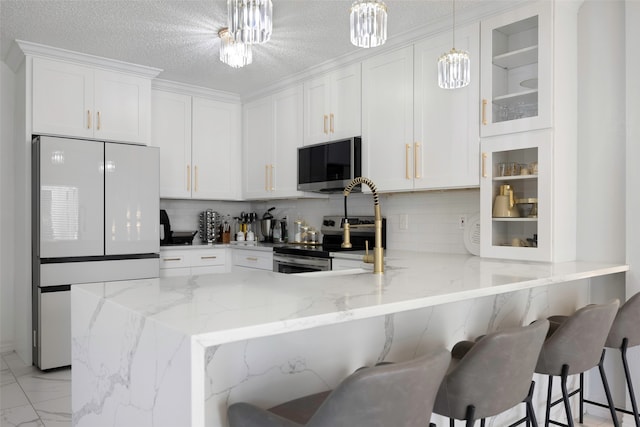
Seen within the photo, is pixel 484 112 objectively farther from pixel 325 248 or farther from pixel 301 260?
pixel 301 260

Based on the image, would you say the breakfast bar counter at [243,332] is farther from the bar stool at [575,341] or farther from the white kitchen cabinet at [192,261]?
the white kitchen cabinet at [192,261]

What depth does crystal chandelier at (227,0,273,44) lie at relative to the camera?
1839 millimetres

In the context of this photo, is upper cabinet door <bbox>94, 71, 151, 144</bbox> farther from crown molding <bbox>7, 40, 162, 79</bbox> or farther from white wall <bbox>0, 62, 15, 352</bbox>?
white wall <bbox>0, 62, 15, 352</bbox>

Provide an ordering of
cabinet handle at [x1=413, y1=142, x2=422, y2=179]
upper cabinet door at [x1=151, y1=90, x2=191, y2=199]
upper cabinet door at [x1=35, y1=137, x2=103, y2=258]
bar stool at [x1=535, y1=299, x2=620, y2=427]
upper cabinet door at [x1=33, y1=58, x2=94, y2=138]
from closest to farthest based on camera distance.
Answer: bar stool at [x1=535, y1=299, x2=620, y2=427], cabinet handle at [x1=413, y1=142, x2=422, y2=179], upper cabinet door at [x1=35, y1=137, x2=103, y2=258], upper cabinet door at [x1=33, y1=58, x2=94, y2=138], upper cabinet door at [x1=151, y1=90, x2=191, y2=199]

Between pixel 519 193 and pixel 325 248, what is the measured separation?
1.69 m

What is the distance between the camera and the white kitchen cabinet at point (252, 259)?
4375 mm

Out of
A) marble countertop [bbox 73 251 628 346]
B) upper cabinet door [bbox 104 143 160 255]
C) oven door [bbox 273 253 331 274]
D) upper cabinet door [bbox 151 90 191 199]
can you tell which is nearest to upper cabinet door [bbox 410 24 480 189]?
marble countertop [bbox 73 251 628 346]

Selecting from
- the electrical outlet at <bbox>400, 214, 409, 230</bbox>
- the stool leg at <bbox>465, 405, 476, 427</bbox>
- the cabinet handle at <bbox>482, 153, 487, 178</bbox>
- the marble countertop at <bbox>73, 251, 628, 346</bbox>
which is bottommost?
the stool leg at <bbox>465, 405, 476, 427</bbox>

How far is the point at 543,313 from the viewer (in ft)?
8.66

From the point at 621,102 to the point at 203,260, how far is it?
3585mm

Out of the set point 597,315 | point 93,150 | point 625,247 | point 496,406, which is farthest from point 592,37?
point 93,150

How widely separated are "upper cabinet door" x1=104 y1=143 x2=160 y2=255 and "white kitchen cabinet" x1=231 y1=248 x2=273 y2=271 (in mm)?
887

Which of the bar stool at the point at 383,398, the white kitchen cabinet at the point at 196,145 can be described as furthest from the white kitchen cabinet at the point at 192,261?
the bar stool at the point at 383,398

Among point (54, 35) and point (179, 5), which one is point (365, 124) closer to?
point (179, 5)
